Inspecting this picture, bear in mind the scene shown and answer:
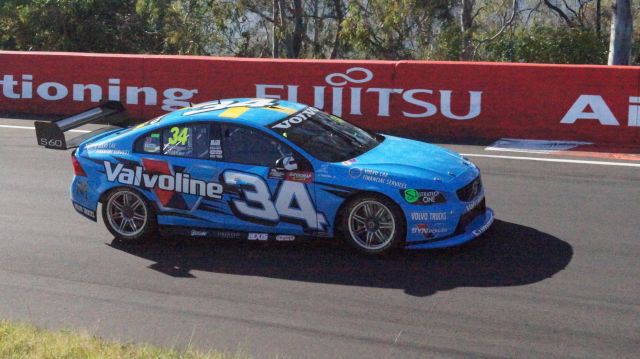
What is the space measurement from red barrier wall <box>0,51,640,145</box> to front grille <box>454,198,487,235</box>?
5.51 m

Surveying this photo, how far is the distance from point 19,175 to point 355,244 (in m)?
5.74

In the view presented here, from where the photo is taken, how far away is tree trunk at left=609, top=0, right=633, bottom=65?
1962cm

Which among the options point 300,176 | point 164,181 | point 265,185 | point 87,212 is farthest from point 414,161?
point 87,212

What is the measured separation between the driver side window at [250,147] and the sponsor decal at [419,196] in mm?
1135

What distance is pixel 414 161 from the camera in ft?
28.9

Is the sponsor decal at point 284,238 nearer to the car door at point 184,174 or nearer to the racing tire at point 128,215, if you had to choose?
the car door at point 184,174

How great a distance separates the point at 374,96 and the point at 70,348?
951 cm

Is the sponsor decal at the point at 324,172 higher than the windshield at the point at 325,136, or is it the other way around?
the windshield at the point at 325,136

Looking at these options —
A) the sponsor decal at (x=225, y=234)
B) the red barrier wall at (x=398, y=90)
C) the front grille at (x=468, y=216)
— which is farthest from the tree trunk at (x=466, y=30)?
the sponsor decal at (x=225, y=234)

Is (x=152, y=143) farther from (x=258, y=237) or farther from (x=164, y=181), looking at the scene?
(x=258, y=237)

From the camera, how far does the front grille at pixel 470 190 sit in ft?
28.0

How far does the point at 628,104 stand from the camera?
13.6 metres

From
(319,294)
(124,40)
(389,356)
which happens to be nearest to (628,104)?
(319,294)

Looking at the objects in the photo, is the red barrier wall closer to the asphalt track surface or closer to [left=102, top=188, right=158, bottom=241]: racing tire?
the asphalt track surface
